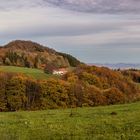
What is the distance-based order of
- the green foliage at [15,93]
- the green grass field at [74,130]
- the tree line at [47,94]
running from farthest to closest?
the tree line at [47,94]
the green foliage at [15,93]
the green grass field at [74,130]

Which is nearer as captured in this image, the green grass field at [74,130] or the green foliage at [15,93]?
the green grass field at [74,130]

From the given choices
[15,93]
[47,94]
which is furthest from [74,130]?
[47,94]

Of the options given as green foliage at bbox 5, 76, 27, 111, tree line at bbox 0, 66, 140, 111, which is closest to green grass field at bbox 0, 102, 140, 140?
tree line at bbox 0, 66, 140, 111

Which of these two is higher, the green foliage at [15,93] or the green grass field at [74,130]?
the green grass field at [74,130]

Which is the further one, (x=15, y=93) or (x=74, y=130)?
(x=15, y=93)

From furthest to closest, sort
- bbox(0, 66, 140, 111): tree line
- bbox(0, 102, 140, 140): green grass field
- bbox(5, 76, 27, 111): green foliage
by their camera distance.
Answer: bbox(0, 66, 140, 111): tree line
bbox(5, 76, 27, 111): green foliage
bbox(0, 102, 140, 140): green grass field

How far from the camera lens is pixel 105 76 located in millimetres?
100938

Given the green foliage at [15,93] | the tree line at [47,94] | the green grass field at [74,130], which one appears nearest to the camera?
the green grass field at [74,130]

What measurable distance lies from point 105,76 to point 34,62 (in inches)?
2167

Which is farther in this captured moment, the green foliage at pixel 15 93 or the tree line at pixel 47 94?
the tree line at pixel 47 94

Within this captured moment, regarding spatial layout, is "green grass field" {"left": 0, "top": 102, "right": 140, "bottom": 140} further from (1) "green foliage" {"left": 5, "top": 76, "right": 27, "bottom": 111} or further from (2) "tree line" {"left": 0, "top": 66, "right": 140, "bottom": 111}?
(1) "green foliage" {"left": 5, "top": 76, "right": 27, "bottom": 111}

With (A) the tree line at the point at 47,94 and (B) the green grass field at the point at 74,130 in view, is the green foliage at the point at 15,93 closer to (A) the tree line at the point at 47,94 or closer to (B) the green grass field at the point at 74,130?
(A) the tree line at the point at 47,94

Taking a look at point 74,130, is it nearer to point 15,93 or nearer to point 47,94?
point 15,93

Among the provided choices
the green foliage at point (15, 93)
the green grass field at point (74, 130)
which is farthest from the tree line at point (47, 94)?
the green grass field at point (74, 130)
